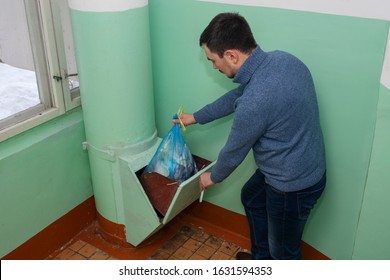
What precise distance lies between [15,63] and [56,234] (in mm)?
1031

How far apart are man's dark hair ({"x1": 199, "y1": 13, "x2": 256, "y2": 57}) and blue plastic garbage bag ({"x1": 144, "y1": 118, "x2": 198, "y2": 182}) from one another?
2.09 ft

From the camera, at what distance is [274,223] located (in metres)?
2.07

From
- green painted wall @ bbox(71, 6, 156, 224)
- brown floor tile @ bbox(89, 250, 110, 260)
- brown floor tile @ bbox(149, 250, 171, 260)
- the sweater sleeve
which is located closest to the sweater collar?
the sweater sleeve

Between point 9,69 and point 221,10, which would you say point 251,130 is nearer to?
point 221,10

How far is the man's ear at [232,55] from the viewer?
5.80 feet

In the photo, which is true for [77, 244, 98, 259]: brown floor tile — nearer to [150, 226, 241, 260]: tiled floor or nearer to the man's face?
[150, 226, 241, 260]: tiled floor

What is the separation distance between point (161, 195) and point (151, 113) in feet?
1.53

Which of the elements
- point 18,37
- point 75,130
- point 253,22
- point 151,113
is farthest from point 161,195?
point 18,37

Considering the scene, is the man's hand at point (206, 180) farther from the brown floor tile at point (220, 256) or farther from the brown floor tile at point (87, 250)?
the brown floor tile at point (87, 250)

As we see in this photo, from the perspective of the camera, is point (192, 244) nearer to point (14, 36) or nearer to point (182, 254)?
point (182, 254)

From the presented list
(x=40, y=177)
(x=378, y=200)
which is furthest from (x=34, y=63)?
(x=378, y=200)

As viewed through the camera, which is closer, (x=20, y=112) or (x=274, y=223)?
(x=274, y=223)

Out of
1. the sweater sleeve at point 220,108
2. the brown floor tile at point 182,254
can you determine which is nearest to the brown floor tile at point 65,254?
the brown floor tile at point 182,254

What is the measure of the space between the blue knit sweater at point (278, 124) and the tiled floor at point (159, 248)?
2.69 feet
